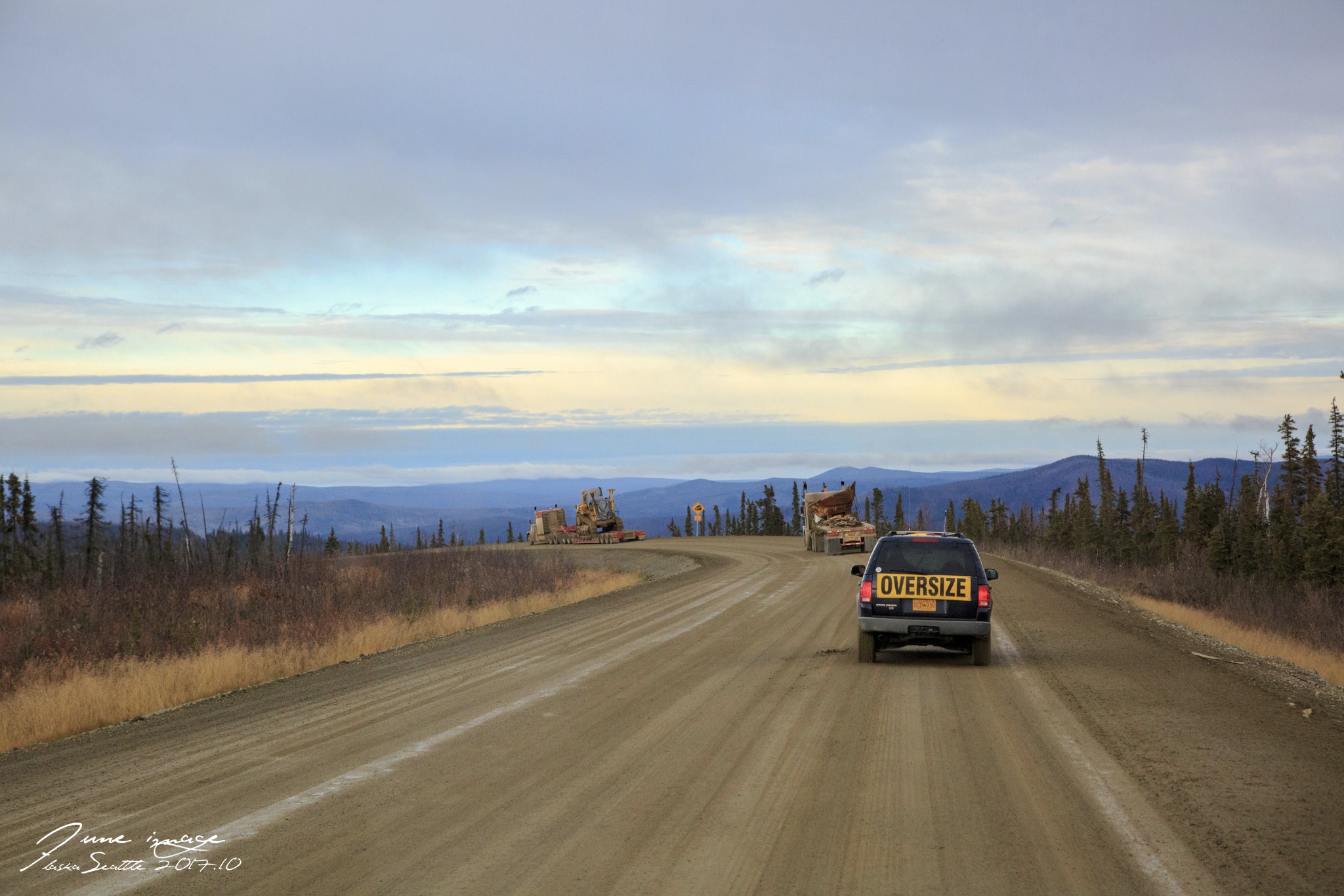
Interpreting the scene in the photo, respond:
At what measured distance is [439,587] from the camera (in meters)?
27.1

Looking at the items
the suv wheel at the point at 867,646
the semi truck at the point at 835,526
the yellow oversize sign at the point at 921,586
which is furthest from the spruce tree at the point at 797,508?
the yellow oversize sign at the point at 921,586

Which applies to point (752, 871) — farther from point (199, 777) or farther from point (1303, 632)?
point (1303, 632)

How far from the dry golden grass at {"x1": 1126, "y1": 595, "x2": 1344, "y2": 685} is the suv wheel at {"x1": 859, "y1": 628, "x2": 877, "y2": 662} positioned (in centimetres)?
854

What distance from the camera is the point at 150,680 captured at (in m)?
13.0

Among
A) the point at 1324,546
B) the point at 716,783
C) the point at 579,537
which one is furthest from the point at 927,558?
the point at 579,537

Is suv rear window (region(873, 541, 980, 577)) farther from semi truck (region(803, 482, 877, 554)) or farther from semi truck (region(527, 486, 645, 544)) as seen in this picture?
semi truck (region(527, 486, 645, 544))

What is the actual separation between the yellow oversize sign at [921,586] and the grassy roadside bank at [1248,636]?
22.7 feet

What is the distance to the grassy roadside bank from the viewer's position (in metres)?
19.2

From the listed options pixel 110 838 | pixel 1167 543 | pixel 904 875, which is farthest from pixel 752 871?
pixel 1167 543

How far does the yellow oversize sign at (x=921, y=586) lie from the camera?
1361cm

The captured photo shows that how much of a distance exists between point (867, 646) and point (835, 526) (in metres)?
35.2

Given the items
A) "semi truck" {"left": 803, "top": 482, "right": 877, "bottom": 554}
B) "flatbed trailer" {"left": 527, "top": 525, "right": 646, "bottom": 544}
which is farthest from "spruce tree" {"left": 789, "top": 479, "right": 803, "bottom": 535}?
"flatbed trailer" {"left": 527, "top": 525, "right": 646, "bottom": 544}

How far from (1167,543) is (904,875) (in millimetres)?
77932

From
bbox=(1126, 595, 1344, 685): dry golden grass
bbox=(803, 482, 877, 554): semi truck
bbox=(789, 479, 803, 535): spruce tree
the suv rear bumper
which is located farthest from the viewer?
bbox=(789, 479, 803, 535): spruce tree
